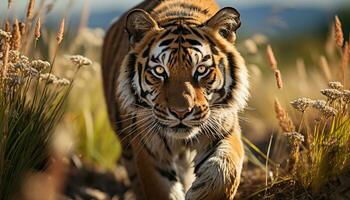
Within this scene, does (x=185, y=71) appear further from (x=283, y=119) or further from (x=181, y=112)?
(x=283, y=119)

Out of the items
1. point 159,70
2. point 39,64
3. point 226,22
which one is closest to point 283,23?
point 226,22

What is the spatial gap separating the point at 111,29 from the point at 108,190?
4.38ft

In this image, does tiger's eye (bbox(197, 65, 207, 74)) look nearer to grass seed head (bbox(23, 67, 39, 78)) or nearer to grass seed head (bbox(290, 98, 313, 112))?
grass seed head (bbox(290, 98, 313, 112))

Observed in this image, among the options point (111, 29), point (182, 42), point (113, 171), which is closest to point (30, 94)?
point (111, 29)

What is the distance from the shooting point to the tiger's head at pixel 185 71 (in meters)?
4.09

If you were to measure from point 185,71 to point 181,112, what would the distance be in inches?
11.0

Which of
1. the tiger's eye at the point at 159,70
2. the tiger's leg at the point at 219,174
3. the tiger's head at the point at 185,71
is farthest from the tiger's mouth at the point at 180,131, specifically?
the tiger's eye at the point at 159,70

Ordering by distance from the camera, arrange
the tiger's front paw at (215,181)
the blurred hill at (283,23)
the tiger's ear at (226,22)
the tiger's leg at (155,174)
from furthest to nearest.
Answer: the blurred hill at (283,23) < the tiger's leg at (155,174) < the tiger's ear at (226,22) < the tiger's front paw at (215,181)

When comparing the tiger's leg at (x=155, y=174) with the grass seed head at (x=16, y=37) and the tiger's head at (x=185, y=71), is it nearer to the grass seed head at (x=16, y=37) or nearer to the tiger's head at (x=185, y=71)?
the tiger's head at (x=185, y=71)

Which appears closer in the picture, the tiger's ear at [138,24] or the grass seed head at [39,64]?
the grass seed head at [39,64]

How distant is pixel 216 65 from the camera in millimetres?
4379

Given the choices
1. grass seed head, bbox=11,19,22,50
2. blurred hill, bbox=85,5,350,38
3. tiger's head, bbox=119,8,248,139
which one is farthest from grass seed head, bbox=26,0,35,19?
blurred hill, bbox=85,5,350,38

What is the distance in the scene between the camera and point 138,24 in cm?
456

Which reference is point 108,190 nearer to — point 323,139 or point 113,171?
point 113,171
